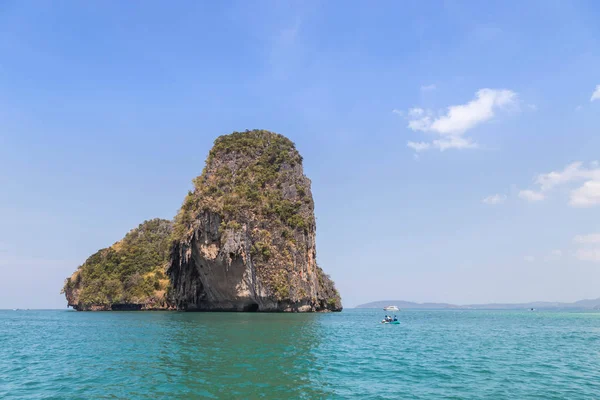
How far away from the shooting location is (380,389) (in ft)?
50.4

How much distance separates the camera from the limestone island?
64.8 meters

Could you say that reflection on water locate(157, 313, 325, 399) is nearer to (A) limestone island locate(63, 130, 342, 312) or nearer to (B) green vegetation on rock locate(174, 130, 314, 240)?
(A) limestone island locate(63, 130, 342, 312)

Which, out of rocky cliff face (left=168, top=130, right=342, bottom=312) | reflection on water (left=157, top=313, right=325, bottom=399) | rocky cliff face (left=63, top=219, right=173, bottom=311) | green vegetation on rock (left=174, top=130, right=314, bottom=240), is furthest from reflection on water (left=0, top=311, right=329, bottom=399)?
rocky cliff face (left=63, top=219, right=173, bottom=311)

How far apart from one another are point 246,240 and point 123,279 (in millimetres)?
48289

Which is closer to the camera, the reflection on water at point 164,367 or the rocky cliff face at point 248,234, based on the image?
the reflection on water at point 164,367

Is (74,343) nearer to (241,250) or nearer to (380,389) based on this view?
(380,389)

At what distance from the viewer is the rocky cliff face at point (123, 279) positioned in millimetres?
92625

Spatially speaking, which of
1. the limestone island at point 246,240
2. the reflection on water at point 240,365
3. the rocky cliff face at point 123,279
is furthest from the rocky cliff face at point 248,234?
the reflection on water at point 240,365

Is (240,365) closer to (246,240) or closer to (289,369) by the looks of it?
(289,369)

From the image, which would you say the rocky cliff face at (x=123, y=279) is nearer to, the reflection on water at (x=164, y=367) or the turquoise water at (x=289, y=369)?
the reflection on water at (x=164, y=367)

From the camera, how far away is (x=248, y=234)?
6550 cm

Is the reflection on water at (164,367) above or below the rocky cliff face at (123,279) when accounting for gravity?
below

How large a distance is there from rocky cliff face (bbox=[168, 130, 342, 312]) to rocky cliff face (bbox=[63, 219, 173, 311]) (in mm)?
13950

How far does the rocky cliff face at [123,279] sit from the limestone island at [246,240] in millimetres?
492
